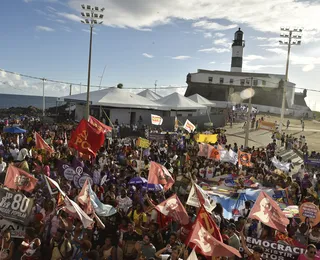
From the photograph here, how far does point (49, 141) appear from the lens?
760 inches

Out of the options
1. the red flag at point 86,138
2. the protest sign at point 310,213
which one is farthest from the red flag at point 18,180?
the protest sign at point 310,213

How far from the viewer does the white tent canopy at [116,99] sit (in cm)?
3050

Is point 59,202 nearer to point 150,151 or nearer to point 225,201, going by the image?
point 225,201

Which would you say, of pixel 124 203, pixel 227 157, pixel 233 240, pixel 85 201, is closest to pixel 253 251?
pixel 233 240

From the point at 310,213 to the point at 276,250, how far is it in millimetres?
2394

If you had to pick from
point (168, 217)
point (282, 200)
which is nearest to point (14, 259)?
point (168, 217)

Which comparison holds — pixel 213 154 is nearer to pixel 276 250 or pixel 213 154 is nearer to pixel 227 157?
pixel 227 157

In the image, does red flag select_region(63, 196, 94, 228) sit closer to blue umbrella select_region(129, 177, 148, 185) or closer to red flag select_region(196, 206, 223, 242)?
red flag select_region(196, 206, 223, 242)

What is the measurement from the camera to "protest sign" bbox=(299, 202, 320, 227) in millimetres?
8336

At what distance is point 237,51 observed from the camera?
260 feet

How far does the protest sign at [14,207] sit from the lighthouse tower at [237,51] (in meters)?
76.3

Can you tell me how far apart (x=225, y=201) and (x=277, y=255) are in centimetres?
390

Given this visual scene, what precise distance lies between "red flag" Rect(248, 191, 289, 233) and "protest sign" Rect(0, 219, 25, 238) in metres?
5.20

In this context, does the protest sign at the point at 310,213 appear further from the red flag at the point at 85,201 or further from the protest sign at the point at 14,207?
the protest sign at the point at 14,207
